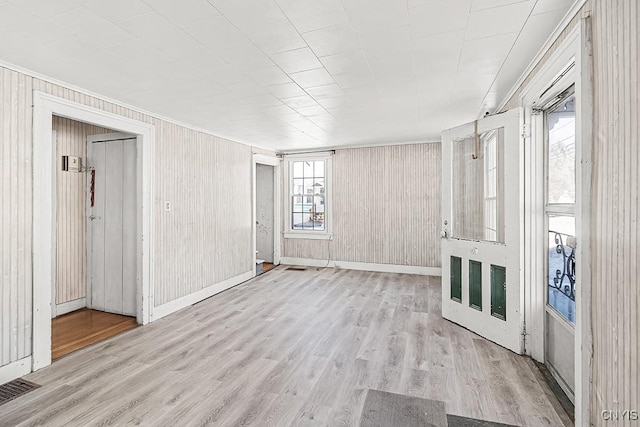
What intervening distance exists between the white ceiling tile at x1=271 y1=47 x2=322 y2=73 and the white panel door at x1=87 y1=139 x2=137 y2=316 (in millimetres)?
2514

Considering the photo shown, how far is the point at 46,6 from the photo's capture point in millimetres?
1761

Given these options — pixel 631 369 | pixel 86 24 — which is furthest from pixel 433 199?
pixel 86 24

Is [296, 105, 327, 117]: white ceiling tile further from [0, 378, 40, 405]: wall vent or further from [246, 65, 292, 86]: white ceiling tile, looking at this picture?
[0, 378, 40, 405]: wall vent

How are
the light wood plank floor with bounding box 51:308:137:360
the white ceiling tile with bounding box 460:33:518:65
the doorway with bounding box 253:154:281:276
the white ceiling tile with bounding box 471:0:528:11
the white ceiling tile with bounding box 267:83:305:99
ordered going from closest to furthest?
the white ceiling tile with bounding box 471:0:528:11
the white ceiling tile with bounding box 460:33:518:65
the white ceiling tile with bounding box 267:83:305:99
the light wood plank floor with bounding box 51:308:137:360
the doorway with bounding box 253:154:281:276

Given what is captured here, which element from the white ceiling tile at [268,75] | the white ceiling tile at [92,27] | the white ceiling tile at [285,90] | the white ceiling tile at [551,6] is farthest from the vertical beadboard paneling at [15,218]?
the white ceiling tile at [551,6]

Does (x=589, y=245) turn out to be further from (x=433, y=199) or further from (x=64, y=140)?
(x=64, y=140)

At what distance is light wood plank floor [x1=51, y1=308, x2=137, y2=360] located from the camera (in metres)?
3.20

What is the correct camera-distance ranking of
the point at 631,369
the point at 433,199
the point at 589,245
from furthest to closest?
the point at 433,199
the point at 589,245
the point at 631,369

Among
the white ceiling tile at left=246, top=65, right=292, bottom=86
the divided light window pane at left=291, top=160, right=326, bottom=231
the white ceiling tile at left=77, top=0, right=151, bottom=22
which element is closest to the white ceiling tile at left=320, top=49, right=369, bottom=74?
the white ceiling tile at left=246, top=65, right=292, bottom=86

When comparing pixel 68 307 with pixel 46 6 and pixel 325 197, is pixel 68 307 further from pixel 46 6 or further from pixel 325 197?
pixel 325 197

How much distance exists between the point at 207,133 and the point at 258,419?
4.00 metres

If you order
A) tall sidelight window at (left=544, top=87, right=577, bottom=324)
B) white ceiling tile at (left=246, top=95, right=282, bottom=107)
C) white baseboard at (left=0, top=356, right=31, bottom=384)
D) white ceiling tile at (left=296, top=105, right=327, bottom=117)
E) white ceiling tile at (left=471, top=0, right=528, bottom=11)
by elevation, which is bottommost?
white baseboard at (left=0, top=356, right=31, bottom=384)

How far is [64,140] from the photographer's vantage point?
13.5 ft

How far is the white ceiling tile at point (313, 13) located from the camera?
1751mm
